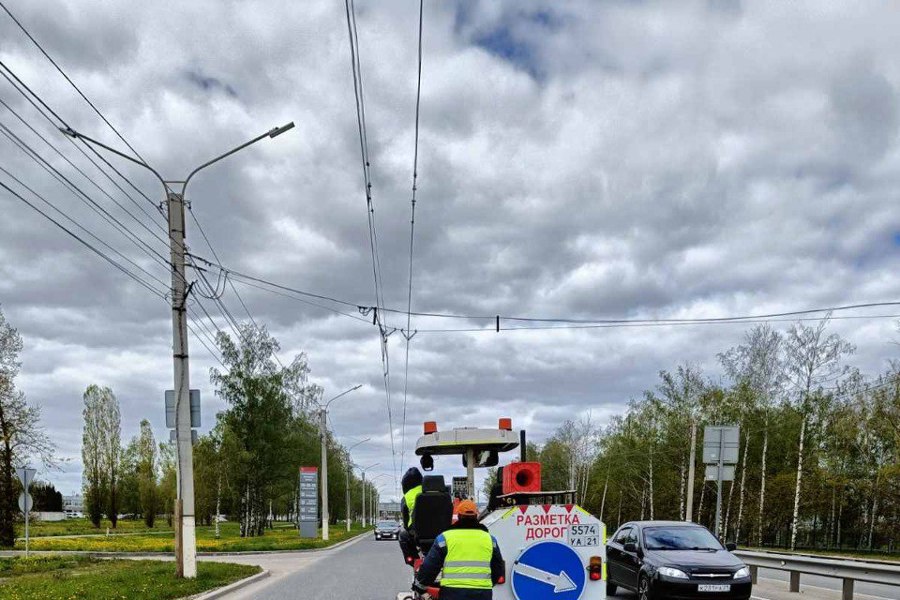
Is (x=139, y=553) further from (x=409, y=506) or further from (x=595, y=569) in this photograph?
(x=595, y=569)

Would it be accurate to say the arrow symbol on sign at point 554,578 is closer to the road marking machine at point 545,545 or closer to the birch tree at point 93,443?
the road marking machine at point 545,545

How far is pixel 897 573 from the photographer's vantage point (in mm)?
12406

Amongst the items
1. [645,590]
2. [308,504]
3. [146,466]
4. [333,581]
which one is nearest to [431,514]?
[645,590]

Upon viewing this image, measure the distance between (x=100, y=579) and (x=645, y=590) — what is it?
465 inches

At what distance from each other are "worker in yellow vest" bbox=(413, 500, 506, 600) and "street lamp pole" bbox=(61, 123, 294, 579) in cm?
1229

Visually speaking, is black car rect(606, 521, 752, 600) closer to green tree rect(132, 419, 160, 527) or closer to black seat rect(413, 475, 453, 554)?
black seat rect(413, 475, 453, 554)

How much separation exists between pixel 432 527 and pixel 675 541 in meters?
7.99

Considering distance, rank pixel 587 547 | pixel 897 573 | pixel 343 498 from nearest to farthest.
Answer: pixel 587 547 < pixel 897 573 < pixel 343 498

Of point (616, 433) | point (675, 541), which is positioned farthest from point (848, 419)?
point (616, 433)

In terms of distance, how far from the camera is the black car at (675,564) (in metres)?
12.5

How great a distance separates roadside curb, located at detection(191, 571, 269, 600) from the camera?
49.1 ft

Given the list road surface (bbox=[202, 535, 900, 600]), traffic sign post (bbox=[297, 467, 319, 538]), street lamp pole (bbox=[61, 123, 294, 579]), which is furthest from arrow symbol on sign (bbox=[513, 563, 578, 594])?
traffic sign post (bbox=[297, 467, 319, 538])

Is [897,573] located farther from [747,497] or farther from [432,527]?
[747,497]

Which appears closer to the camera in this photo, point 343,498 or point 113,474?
point 113,474
